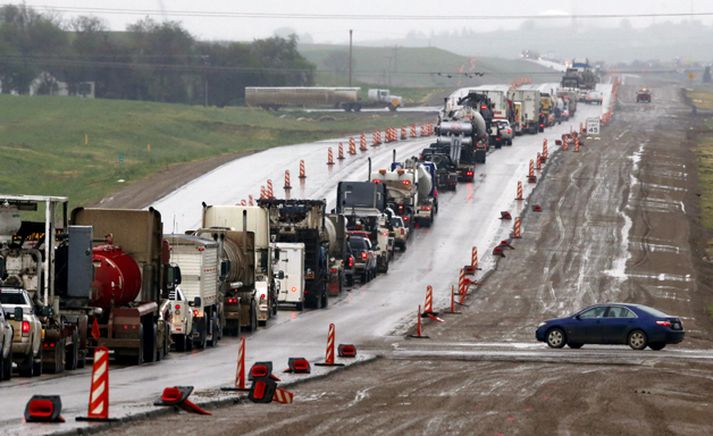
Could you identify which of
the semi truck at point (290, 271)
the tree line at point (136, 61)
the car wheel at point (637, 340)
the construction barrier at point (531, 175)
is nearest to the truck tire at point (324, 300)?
Result: the semi truck at point (290, 271)

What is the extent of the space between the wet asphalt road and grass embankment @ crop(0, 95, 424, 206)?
20.7ft

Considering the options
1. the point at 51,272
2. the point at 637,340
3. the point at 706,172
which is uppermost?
the point at 51,272

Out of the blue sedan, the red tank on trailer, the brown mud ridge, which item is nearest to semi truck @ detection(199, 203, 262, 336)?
the brown mud ridge

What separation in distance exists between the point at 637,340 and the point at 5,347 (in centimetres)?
1767

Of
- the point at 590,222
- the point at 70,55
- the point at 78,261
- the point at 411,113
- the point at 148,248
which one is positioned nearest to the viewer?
the point at 78,261

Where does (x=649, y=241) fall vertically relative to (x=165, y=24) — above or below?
below

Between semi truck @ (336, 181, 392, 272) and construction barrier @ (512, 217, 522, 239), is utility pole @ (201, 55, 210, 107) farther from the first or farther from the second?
semi truck @ (336, 181, 392, 272)

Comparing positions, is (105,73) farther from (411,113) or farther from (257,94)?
(411,113)

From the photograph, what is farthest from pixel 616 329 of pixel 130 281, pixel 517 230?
pixel 517 230

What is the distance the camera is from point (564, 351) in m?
37.4

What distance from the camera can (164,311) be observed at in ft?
113

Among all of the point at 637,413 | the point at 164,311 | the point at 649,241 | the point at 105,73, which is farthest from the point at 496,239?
the point at 105,73

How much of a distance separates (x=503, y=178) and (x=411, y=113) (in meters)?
66.1

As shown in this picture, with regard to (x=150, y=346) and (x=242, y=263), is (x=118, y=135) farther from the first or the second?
(x=150, y=346)
